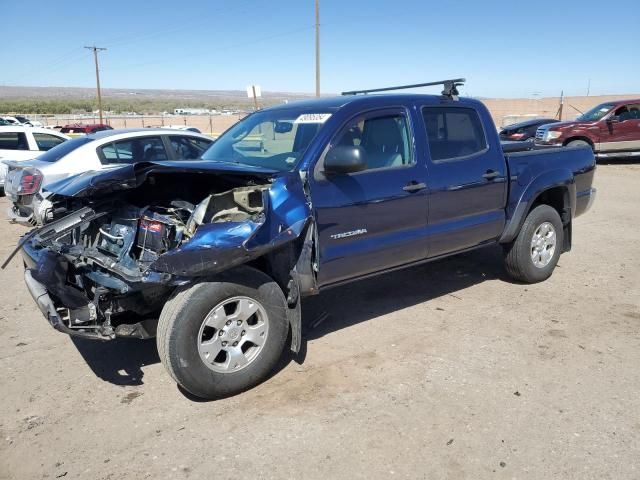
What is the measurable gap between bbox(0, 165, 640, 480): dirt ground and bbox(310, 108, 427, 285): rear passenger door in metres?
0.71

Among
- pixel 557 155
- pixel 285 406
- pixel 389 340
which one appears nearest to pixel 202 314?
pixel 285 406

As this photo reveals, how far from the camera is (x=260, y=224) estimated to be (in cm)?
324

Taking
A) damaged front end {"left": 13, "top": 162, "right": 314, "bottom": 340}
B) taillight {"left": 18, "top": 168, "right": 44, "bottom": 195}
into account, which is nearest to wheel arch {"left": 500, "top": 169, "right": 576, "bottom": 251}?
damaged front end {"left": 13, "top": 162, "right": 314, "bottom": 340}

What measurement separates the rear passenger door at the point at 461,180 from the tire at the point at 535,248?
1.29ft

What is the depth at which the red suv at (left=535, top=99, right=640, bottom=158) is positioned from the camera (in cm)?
1527

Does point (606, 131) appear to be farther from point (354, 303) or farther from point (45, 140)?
point (45, 140)

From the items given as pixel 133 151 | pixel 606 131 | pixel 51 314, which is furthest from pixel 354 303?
pixel 606 131

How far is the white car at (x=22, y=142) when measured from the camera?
37.9 feet

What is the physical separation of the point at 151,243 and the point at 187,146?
196 inches

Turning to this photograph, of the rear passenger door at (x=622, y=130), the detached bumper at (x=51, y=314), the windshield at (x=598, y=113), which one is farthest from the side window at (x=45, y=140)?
the rear passenger door at (x=622, y=130)

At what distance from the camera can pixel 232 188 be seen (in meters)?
3.80

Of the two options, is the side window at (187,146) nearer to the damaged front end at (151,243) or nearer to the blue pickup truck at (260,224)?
the blue pickup truck at (260,224)

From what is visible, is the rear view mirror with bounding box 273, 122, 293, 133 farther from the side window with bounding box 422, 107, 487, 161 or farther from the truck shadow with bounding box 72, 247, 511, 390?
the truck shadow with bounding box 72, 247, 511, 390

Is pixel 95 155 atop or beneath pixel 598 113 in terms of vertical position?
beneath
